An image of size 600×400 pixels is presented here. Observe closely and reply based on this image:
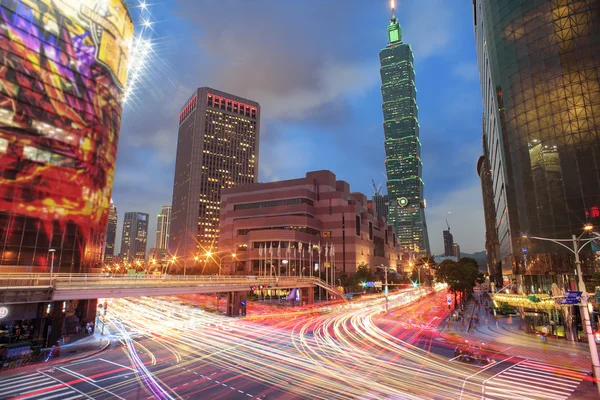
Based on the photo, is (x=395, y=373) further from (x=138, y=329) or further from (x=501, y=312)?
(x=501, y=312)

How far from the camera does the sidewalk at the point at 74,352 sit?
26.4m

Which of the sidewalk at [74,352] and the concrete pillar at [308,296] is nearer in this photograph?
the sidewalk at [74,352]

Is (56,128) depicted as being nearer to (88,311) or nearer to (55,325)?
(88,311)

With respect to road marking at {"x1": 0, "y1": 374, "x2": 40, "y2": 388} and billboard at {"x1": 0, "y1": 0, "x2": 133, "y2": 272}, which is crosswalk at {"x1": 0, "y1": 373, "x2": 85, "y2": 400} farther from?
billboard at {"x1": 0, "y1": 0, "x2": 133, "y2": 272}

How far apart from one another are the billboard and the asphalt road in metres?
19.0

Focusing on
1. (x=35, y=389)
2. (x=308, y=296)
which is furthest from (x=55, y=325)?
(x=308, y=296)

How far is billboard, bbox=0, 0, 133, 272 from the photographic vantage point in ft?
145

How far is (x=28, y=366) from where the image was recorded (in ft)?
87.9

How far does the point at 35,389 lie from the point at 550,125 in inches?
2788

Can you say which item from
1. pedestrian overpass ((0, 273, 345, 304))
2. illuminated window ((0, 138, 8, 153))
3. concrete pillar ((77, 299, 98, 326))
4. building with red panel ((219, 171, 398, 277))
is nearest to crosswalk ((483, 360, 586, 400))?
pedestrian overpass ((0, 273, 345, 304))

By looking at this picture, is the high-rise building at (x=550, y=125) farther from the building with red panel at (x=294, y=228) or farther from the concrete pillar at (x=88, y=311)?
the concrete pillar at (x=88, y=311)

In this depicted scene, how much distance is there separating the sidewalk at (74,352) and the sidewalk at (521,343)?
117 feet

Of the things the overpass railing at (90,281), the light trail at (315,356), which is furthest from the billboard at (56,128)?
the light trail at (315,356)

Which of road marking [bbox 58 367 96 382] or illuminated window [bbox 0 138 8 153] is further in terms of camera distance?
illuminated window [bbox 0 138 8 153]
